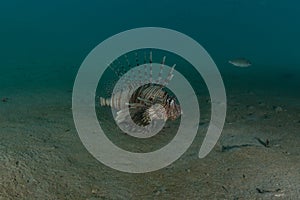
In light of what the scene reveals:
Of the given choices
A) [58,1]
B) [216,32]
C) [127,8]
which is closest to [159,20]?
[216,32]

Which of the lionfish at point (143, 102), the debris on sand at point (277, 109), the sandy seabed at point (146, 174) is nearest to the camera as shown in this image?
the sandy seabed at point (146, 174)

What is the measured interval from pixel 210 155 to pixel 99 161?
4.36 ft

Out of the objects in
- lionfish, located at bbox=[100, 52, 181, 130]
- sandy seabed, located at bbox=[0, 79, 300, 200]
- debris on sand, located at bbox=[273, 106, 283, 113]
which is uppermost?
lionfish, located at bbox=[100, 52, 181, 130]

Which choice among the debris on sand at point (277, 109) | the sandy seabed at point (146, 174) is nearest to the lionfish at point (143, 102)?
the sandy seabed at point (146, 174)

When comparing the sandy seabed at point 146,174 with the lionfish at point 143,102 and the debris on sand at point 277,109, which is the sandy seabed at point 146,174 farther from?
the debris on sand at point 277,109

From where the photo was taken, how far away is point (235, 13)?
6216 cm

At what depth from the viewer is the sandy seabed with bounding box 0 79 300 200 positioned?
3109 millimetres

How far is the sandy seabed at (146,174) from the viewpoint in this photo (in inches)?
122

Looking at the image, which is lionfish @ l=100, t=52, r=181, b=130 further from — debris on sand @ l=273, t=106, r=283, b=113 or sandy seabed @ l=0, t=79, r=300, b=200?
debris on sand @ l=273, t=106, r=283, b=113

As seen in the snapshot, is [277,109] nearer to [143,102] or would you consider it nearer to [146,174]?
[143,102]

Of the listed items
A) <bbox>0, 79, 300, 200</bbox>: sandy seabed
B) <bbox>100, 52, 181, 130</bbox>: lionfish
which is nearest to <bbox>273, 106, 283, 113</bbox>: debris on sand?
<bbox>0, 79, 300, 200</bbox>: sandy seabed

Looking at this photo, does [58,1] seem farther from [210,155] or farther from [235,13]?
[210,155]

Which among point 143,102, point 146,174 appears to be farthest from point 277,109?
point 146,174

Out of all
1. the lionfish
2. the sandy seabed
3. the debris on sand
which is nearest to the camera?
the sandy seabed
